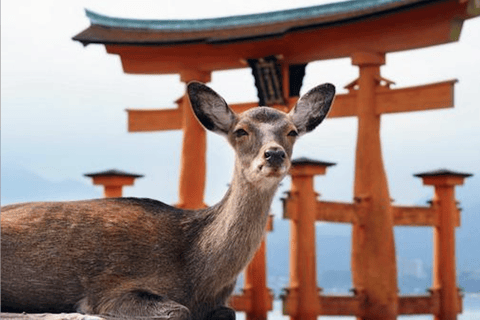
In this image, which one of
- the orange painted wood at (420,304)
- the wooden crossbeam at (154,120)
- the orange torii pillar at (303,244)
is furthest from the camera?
the wooden crossbeam at (154,120)

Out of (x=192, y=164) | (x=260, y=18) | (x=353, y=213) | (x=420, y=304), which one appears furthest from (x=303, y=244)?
(x=260, y=18)

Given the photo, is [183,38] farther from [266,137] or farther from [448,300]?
[266,137]

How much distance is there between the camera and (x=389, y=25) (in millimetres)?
9953

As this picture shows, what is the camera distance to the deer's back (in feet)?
10.9

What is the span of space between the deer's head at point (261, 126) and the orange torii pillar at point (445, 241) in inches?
301

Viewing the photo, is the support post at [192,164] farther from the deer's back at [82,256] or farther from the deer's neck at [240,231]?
the deer's neck at [240,231]

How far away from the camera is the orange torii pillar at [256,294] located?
10.6 m

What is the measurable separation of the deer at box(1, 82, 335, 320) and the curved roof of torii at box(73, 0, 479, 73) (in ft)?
21.4

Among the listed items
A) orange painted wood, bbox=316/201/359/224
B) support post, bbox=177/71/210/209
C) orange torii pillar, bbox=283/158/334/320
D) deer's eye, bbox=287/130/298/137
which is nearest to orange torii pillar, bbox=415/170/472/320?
orange painted wood, bbox=316/201/359/224

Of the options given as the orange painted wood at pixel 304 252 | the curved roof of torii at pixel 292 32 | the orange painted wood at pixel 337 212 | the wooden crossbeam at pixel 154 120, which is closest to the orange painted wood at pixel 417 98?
the curved roof of torii at pixel 292 32

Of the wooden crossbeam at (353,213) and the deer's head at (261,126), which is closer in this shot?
the deer's head at (261,126)

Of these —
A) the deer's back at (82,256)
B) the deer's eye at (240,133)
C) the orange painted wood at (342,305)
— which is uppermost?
the deer's eye at (240,133)

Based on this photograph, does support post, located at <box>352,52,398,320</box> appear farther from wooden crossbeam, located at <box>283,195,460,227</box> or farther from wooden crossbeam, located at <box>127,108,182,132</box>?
wooden crossbeam, located at <box>127,108,182,132</box>

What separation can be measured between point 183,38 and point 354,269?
436 centimetres
